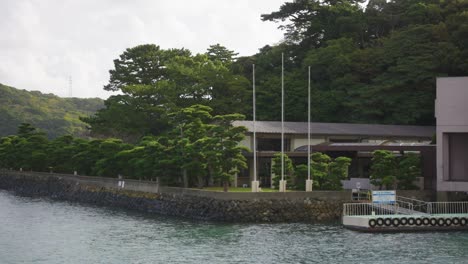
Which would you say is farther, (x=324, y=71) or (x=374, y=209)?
(x=324, y=71)

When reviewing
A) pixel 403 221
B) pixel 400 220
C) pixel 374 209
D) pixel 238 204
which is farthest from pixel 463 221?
pixel 238 204

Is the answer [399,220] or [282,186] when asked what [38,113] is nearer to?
[282,186]

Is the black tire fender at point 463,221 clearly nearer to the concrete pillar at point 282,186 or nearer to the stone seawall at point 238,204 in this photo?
the stone seawall at point 238,204

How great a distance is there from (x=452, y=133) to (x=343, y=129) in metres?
18.9

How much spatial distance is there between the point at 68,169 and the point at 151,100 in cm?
1321

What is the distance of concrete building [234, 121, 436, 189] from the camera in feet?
192

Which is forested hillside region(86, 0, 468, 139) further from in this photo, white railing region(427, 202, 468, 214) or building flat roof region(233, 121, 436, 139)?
white railing region(427, 202, 468, 214)

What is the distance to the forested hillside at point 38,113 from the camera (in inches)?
6078

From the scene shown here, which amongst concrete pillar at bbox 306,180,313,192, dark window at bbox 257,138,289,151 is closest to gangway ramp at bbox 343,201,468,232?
concrete pillar at bbox 306,180,313,192

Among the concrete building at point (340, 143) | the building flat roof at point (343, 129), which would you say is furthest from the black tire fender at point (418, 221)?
the building flat roof at point (343, 129)

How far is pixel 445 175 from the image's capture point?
51.2 m

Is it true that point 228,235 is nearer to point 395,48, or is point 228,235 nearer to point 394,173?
point 394,173

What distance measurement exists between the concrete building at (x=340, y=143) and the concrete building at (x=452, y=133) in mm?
3529

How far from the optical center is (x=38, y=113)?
166 metres
